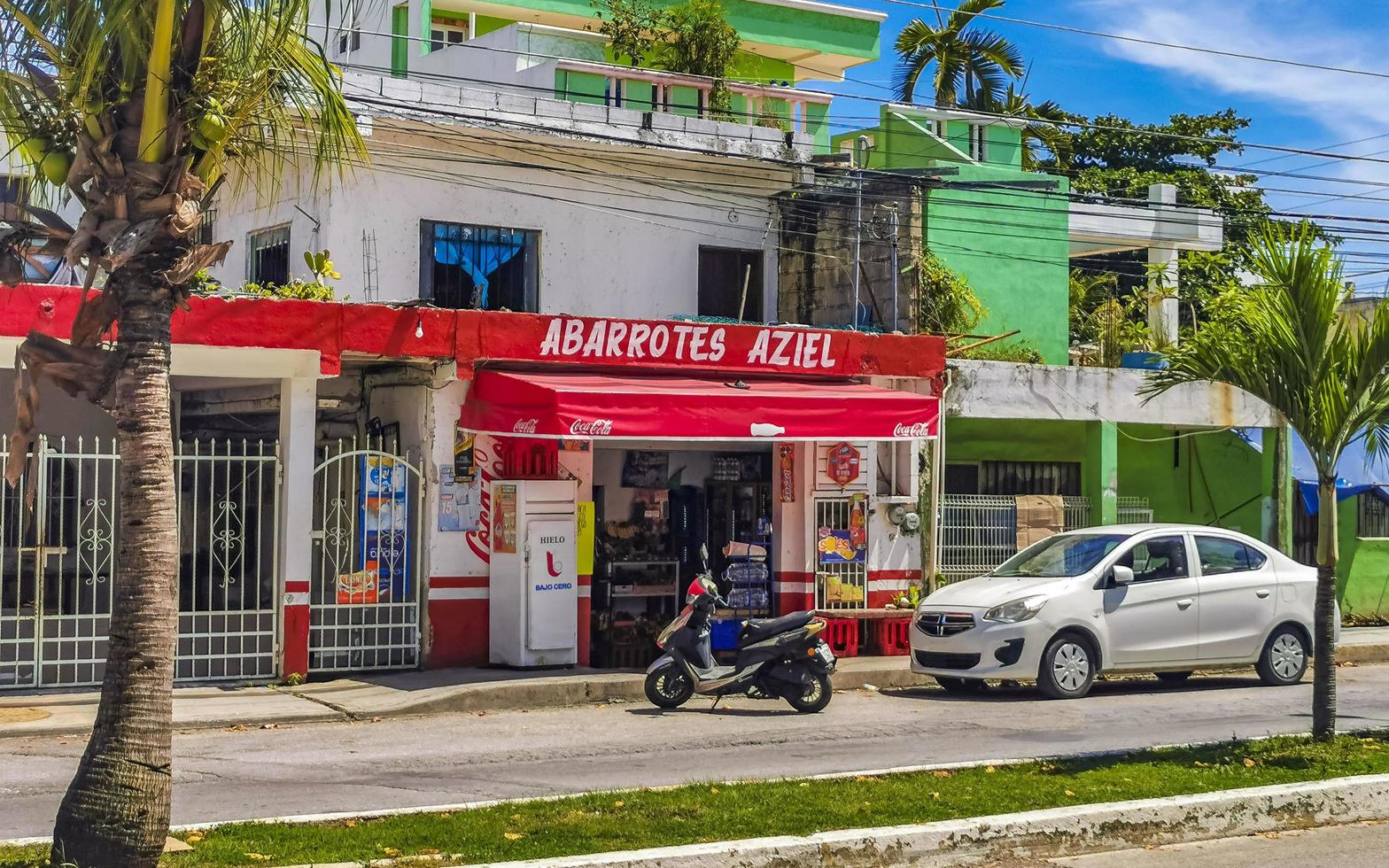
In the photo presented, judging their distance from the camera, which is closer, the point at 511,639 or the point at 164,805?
the point at 164,805

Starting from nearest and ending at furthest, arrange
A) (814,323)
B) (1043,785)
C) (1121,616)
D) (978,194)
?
Result: 1. (1043,785)
2. (1121,616)
3. (814,323)
4. (978,194)

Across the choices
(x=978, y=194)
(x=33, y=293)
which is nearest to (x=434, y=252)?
(x=33, y=293)

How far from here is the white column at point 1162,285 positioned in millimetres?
24578

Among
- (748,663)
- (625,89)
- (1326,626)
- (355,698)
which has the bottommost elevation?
(355,698)

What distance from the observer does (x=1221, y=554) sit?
15.5 metres

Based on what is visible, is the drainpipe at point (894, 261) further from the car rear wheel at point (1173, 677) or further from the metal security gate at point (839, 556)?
the car rear wheel at point (1173, 677)

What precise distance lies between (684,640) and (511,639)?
96.3 inches

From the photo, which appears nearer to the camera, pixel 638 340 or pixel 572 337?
pixel 572 337

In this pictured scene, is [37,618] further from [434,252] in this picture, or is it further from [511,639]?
[434,252]

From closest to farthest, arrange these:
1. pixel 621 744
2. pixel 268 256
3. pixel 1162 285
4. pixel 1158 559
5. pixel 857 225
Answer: pixel 621 744, pixel 1158 559, pixel 857 225, pixel 268 256, pixel 1162 285

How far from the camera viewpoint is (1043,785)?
909 centimetres

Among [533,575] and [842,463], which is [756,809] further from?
[842,463]

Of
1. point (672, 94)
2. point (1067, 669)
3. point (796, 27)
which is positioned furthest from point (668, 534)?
point (796, 27)

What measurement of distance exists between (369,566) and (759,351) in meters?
4.93
